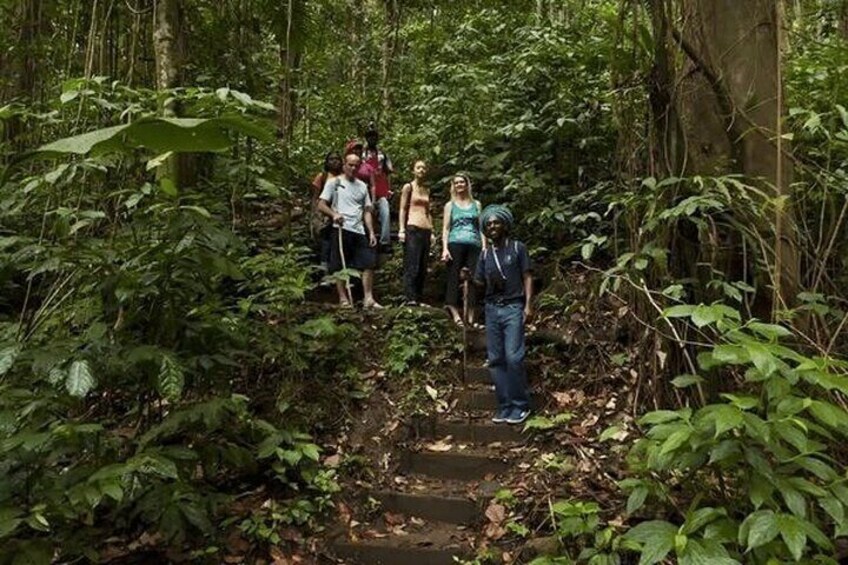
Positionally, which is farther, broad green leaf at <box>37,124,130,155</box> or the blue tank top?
the blue tank top

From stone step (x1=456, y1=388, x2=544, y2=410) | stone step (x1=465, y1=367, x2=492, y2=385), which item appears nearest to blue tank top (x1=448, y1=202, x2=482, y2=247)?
stone step (x1=465, y1=367, x2=492, y2=385)

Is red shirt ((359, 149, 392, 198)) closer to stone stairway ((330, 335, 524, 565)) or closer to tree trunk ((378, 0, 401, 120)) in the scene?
stone stairway ((330, 335, 524, 565))

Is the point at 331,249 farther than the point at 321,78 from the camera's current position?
No

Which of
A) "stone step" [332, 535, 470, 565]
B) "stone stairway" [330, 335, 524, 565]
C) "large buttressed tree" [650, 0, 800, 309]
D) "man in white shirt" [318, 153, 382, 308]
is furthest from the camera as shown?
"man in white shirt" [318, 153, 382, 308]

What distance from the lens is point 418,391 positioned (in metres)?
5.92

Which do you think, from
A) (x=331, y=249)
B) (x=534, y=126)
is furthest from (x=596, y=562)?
(x=534, y=126)

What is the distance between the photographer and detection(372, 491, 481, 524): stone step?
15.3 ft

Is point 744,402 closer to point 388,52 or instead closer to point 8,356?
point 8,356

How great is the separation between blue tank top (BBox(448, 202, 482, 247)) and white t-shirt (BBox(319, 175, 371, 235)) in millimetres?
1096

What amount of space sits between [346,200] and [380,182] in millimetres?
1415

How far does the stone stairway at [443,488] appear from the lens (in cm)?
439

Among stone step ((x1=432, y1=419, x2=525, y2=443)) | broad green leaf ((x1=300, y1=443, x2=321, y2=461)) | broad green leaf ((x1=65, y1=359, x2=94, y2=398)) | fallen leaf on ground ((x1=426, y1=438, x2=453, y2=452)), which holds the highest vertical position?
broad green leaf ((x1=65, y1=359, x2=94, y2=398))

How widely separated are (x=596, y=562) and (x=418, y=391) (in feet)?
8.74

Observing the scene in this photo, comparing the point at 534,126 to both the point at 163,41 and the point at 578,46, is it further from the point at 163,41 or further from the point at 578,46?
the point at 163,41
